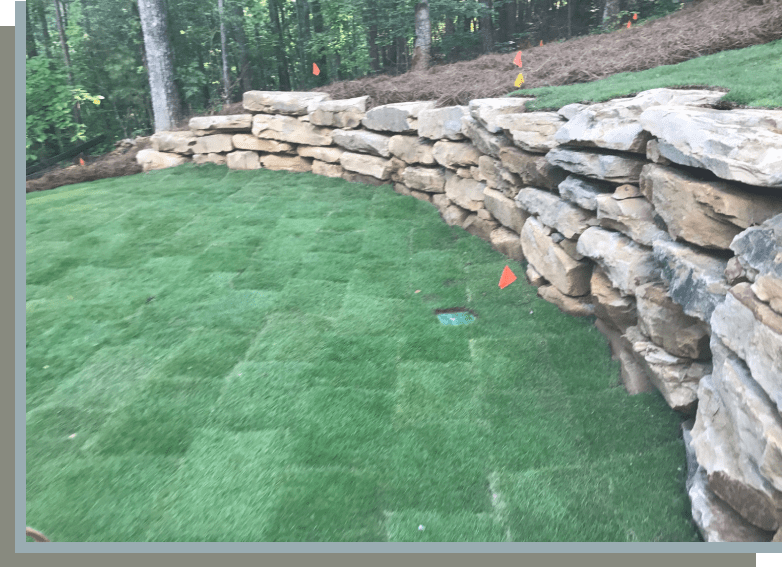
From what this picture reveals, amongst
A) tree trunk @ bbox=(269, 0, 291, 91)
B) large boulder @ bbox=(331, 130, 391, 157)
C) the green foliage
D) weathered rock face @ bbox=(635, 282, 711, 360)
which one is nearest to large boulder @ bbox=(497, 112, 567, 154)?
weathered rock face @ bbox=(635, 282, 711, 360)

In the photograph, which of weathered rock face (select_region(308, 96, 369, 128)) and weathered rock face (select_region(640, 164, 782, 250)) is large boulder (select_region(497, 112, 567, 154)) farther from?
weathered rock face (select_region(308, 96, 369, 128))

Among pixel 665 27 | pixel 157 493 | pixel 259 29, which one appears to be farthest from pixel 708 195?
pixel 259 29

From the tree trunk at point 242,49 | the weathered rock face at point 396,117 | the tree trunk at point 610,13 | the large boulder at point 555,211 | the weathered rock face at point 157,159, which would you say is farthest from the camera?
the tree trunk at point 242,49

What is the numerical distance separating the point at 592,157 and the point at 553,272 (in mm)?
993

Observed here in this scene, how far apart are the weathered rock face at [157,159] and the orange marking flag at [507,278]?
6.24m

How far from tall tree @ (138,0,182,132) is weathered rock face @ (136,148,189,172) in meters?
1.02

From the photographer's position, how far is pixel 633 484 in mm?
2523

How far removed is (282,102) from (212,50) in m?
5.82

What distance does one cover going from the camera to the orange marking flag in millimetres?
4508

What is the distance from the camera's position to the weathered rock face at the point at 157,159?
8.45m

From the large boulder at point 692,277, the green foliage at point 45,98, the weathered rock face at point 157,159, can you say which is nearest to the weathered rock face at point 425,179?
the large boulder at point 692,277

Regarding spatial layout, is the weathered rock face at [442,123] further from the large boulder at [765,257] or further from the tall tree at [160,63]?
the tall tree at [160,63]

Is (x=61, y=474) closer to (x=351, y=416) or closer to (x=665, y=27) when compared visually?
(x=351, y=416)

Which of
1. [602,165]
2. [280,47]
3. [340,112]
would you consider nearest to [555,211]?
[602,165]
